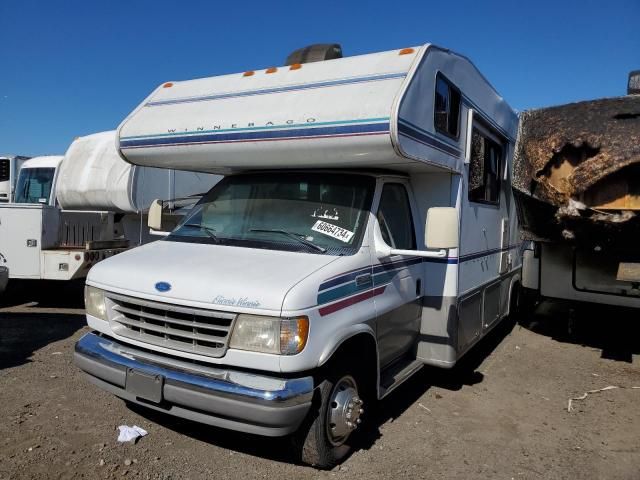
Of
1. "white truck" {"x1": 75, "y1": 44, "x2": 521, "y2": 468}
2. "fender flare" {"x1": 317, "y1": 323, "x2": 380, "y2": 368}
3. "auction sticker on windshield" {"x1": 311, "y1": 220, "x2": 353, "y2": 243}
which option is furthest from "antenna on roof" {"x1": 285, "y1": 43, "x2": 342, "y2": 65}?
"fender flare" {"x1": 317, "y1": 323, "x2": 380, "y2": 368}

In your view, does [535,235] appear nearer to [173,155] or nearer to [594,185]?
[594,185]

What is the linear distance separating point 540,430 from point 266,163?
315cm

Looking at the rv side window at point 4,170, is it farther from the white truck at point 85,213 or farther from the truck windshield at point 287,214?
the truck windshield at point 287,214

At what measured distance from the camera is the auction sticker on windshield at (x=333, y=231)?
12.7ft

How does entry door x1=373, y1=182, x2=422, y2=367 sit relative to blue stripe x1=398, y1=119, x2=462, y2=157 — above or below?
below

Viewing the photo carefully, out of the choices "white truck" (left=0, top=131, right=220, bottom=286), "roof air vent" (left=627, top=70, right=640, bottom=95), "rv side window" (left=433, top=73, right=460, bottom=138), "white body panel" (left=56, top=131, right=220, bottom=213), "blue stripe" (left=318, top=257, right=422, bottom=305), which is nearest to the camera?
"blue stripe" (left=318, top=257, right=422, bottom=305)

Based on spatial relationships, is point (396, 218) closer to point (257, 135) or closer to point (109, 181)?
point (257, 135)

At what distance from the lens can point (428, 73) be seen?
13.2ft

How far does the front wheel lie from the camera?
339 cm

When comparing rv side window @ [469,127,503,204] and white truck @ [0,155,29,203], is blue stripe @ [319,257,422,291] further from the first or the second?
white truck @ [0,155,29,203]

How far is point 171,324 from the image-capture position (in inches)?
133

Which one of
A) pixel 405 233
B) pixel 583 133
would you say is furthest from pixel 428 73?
pixel 583 133

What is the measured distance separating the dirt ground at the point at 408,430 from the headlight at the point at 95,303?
3.00 feet

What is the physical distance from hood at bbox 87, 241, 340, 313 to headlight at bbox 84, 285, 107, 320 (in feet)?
0.22
